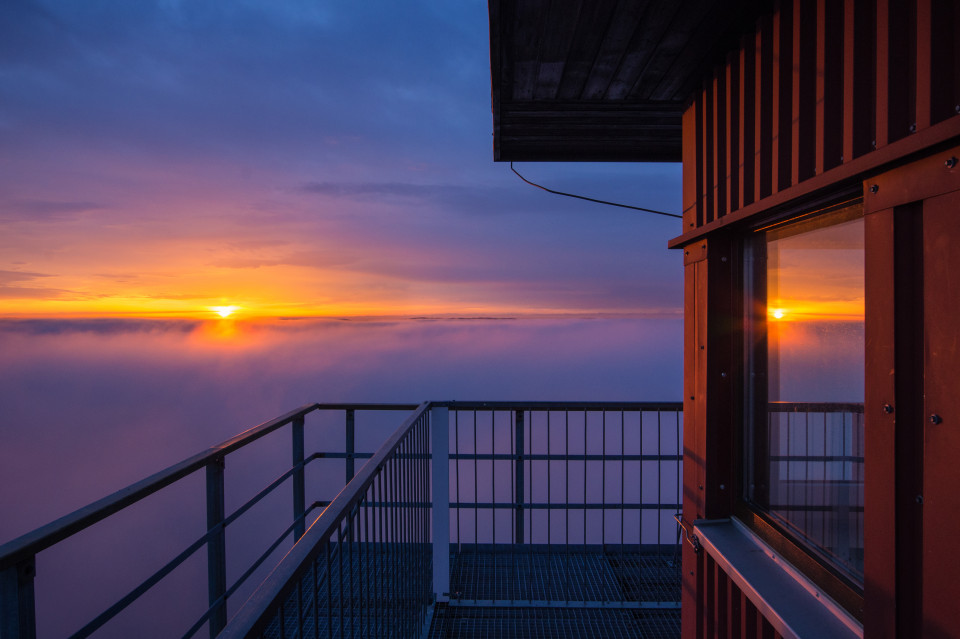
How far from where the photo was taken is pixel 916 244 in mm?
1281

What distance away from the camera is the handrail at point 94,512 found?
46.1 inches

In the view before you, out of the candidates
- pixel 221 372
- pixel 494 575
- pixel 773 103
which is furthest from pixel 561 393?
pixel 221 372

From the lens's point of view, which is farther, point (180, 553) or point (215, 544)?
point (215, 544)

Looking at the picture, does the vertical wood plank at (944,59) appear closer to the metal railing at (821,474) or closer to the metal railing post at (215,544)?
the metal railing at (821,474)

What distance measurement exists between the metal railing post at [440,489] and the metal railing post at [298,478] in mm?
940

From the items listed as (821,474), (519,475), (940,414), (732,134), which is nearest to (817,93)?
(732,134)

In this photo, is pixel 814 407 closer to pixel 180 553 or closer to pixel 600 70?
pixel 600 70

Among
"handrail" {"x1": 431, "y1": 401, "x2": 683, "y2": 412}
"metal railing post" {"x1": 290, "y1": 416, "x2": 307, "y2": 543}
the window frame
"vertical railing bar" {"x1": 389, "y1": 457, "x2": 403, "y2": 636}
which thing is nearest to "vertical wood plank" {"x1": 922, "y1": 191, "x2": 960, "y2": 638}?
the window frame

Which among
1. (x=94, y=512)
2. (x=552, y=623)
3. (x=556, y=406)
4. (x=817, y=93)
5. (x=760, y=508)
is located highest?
(x=817, y=93)

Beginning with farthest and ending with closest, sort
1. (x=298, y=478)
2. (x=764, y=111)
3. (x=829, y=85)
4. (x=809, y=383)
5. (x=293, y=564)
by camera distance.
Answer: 1. (x=298, y=478)
2. (x=764, y=111)
3. (x=809, y=383)
4. (x=829, y=85)
5. (x=293, y=564)

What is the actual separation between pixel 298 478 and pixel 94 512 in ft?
6.35

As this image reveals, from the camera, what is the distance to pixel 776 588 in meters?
1.85

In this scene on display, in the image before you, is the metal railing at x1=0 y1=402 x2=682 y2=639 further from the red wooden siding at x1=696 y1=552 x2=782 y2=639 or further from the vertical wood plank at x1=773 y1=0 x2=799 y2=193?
the vertical wood plank at x1=773 y1=0 x2=799 y2=193

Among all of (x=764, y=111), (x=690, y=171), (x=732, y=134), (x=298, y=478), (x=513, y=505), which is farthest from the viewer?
(x=513, y=505)
